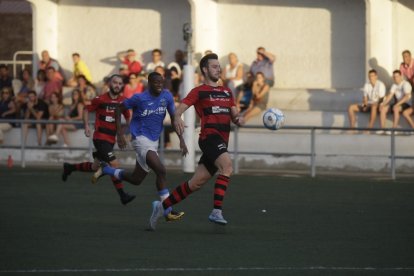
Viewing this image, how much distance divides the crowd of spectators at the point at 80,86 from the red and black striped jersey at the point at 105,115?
26.4 ft

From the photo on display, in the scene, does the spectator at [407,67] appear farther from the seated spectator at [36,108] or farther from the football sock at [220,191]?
the football sock at [220,191]

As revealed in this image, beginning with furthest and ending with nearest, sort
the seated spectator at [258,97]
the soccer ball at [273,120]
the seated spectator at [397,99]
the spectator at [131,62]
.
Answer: the spectator at [131,62]
the seated spectator at [258,97]
the seated spectator at [397,99]
the soccer ball at [273,120]

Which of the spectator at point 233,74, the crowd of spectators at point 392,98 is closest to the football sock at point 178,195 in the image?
the crowd of spectators at point 392,98

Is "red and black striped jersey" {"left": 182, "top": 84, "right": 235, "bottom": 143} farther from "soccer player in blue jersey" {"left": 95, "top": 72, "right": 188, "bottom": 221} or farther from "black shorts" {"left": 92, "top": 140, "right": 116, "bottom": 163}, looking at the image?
"black shorts" {"left": 92, "top": 140, "right": 116, "bottom": 163}

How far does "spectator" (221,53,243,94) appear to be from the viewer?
27.3 m

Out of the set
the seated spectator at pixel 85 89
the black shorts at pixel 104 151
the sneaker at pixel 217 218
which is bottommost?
the sneaker at pixel 217 218

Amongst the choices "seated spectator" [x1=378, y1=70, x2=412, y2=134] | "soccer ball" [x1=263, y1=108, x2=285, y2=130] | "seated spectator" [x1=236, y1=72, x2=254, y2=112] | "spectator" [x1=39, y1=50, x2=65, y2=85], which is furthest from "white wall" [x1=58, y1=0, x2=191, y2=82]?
"soccer ball" [x1=263, y1=108, x2=285, y2=130]

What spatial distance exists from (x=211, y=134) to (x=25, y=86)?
15.9 m

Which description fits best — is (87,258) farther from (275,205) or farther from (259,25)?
(259,25)

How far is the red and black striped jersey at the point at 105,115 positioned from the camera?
17984 mm

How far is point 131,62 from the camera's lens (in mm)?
28781

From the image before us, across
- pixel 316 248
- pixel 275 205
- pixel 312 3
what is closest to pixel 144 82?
pixel 312 3

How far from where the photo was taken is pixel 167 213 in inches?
556

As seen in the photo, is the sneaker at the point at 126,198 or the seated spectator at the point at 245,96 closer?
the sneaker at the point at 126,198
